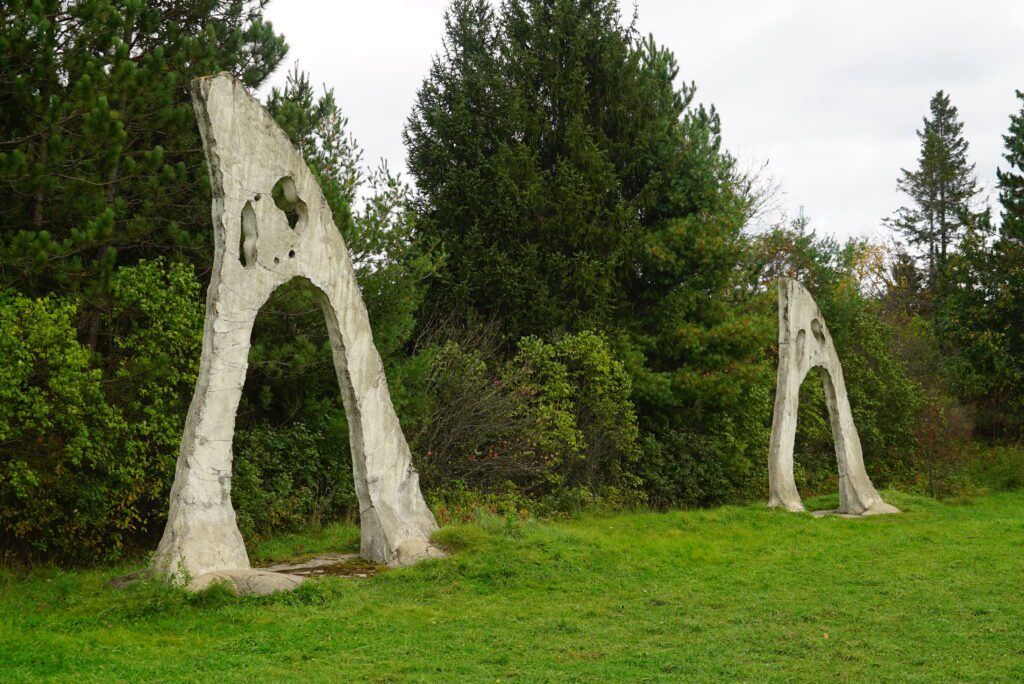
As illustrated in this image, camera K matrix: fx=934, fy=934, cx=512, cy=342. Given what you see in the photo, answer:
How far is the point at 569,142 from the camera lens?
2119cm

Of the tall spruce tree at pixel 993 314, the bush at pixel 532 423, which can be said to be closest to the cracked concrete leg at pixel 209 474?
the bush at pixel 532 423

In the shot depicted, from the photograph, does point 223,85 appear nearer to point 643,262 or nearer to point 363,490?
point 363,490

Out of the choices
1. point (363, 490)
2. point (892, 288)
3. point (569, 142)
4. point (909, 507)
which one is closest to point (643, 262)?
point (569, 142)

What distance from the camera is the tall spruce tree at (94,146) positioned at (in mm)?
11422

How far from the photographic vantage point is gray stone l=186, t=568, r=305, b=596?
8.95m

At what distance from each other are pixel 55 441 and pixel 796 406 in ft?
40.1

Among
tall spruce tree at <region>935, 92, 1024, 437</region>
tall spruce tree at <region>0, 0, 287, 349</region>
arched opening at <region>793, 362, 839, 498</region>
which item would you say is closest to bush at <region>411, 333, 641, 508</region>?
tall spruce tree at <region>0, 0, 287, 349</region>

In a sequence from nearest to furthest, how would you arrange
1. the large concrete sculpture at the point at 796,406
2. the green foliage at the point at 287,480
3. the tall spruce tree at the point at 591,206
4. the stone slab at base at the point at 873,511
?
the green foliage at the point at 287,480 < the large concrete sculpture at the point at 796,406 < the stone slab at base at the point at 873,511 < the tall spruce tree at the point at 591,206

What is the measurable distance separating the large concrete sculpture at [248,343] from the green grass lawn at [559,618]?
0.63 m

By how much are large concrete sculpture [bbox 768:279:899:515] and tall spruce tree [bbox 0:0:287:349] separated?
10.3 meters

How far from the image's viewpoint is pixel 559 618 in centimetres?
898

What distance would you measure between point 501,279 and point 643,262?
3.67m

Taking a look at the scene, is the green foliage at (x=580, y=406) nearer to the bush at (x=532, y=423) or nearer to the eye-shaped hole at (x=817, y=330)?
the bush at (x=532, y=423)

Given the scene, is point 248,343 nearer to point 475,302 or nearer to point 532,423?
point 532,423
